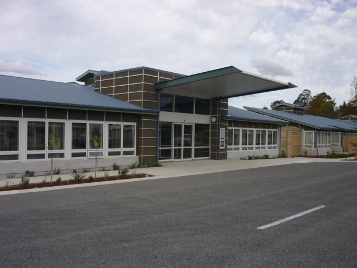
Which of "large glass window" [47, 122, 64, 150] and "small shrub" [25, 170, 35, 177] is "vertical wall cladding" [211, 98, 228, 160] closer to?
"large glass window" [47, 122, 64, 150]

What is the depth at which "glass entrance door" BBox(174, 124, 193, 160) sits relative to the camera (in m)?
20.2

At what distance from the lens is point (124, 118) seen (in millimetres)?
16906

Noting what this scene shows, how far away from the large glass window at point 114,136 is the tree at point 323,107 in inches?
2586

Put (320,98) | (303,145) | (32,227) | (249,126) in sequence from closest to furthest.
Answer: (32,227) < (249,126) < (303,145) < (320,98)

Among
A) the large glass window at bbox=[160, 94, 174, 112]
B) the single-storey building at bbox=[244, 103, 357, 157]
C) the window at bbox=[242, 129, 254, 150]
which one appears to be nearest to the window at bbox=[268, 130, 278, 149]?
the single-storey building at bbox=[244, 103, 357, 157]

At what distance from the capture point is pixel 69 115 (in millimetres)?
14695

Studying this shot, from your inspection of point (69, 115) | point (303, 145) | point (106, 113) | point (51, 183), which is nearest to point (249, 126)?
point (303, 145)

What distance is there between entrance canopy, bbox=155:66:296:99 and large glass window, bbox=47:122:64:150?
5668 millimetres

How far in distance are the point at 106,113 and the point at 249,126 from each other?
Answer: 43.6 feet

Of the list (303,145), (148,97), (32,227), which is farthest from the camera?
(303,145)

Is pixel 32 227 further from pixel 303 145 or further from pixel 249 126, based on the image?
pixel 303 145

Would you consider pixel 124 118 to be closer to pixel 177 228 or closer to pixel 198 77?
pixel 198 77

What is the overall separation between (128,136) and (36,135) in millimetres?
4680

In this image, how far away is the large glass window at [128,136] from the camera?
670 inches
